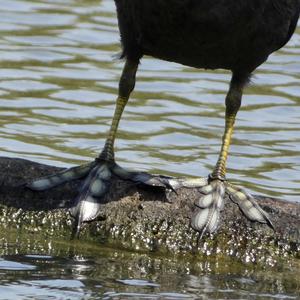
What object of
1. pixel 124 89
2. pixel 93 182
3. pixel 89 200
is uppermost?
pixel 124 89

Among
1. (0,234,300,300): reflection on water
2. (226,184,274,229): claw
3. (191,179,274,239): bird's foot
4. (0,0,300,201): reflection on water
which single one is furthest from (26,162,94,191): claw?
(0,0,300,201): reflection on water

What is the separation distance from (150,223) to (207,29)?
1.27 metres

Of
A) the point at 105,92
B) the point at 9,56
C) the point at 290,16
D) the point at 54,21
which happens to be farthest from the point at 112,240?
the point at 54,21

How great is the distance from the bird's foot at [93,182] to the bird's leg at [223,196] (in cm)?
13

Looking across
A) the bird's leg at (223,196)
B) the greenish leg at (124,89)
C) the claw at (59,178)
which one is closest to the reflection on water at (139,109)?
the bird's leg at (223,196)

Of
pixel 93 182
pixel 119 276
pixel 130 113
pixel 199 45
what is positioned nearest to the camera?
pixel 119 276

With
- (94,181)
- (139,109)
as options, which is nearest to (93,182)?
(94,181)

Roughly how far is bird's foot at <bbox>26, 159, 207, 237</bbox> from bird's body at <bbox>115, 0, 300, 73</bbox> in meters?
0.79

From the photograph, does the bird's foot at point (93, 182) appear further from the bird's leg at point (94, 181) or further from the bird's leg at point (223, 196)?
the bird's leg at point (223, 196)

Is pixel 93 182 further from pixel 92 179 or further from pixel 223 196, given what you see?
pixel 223 196

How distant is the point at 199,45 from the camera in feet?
26.0

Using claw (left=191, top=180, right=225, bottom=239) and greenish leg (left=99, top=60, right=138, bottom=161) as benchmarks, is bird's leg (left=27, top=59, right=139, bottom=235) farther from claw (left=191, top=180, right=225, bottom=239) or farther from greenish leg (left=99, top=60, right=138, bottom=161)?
claw (left=191, top=180, right=225, bottom=239)

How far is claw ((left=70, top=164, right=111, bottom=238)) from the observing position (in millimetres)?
7500

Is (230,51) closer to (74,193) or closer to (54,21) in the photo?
(74,193)
